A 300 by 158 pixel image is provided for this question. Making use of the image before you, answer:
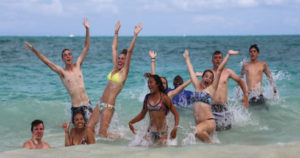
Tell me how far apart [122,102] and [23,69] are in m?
10.1

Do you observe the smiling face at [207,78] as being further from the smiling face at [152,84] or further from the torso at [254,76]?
the torso at [254,76]

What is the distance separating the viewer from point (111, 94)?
6.54 m

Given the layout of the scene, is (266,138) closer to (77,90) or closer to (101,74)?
(77,90)

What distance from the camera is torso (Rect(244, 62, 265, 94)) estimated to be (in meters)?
8.73

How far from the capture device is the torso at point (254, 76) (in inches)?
344

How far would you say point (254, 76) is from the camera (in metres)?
8.76

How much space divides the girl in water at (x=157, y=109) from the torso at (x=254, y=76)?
145 inches

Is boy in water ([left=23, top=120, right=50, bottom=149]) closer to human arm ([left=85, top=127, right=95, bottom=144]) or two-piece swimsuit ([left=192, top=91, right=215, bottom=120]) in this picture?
human arm ([left=85, top=127, right=95, bottom=144])

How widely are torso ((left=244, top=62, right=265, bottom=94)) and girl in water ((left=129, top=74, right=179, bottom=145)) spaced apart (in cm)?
369

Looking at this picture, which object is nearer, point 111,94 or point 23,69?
point 111,94

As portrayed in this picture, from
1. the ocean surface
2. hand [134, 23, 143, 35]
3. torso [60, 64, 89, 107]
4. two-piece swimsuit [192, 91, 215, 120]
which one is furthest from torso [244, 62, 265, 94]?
torso [60, 64, 89, 107]

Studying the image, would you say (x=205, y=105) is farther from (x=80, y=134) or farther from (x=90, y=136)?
(x=80, y=134)

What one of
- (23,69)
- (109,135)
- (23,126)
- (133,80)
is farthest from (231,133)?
(23,69)

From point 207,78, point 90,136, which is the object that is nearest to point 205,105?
point 207,78
